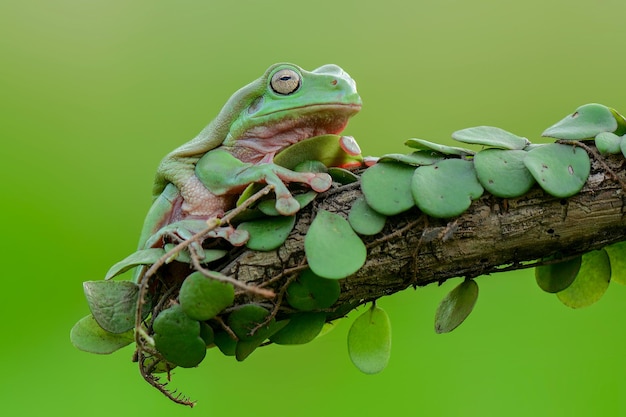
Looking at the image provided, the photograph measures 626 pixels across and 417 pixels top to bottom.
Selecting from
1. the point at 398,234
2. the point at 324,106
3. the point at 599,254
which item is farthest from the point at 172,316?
the point at 599,254

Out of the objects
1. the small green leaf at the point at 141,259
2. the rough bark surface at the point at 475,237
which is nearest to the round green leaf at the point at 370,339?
the rough bark surface at the point at 475,237

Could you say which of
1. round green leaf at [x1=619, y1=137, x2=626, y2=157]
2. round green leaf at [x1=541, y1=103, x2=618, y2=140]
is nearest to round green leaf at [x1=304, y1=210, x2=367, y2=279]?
round green leaf at [x1=541, y1=103, x2=618, y2=140]

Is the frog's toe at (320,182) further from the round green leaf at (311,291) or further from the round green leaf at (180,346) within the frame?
the round green leaf at (180,346)

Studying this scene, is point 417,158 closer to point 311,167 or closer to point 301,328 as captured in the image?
point 311,167

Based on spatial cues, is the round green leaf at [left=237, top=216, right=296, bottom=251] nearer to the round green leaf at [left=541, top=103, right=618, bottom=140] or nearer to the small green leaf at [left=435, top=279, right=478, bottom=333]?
the small green leaf at [left=435, top=279, right=478, bottom=333]

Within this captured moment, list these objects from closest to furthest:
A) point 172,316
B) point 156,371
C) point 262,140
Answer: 1. point 172,316
2. point 156,371
3. point 262,140

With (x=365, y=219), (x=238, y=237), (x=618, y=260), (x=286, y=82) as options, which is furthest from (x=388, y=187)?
(x=618, y=260)

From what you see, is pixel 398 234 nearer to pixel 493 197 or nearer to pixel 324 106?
pixel 493 197
